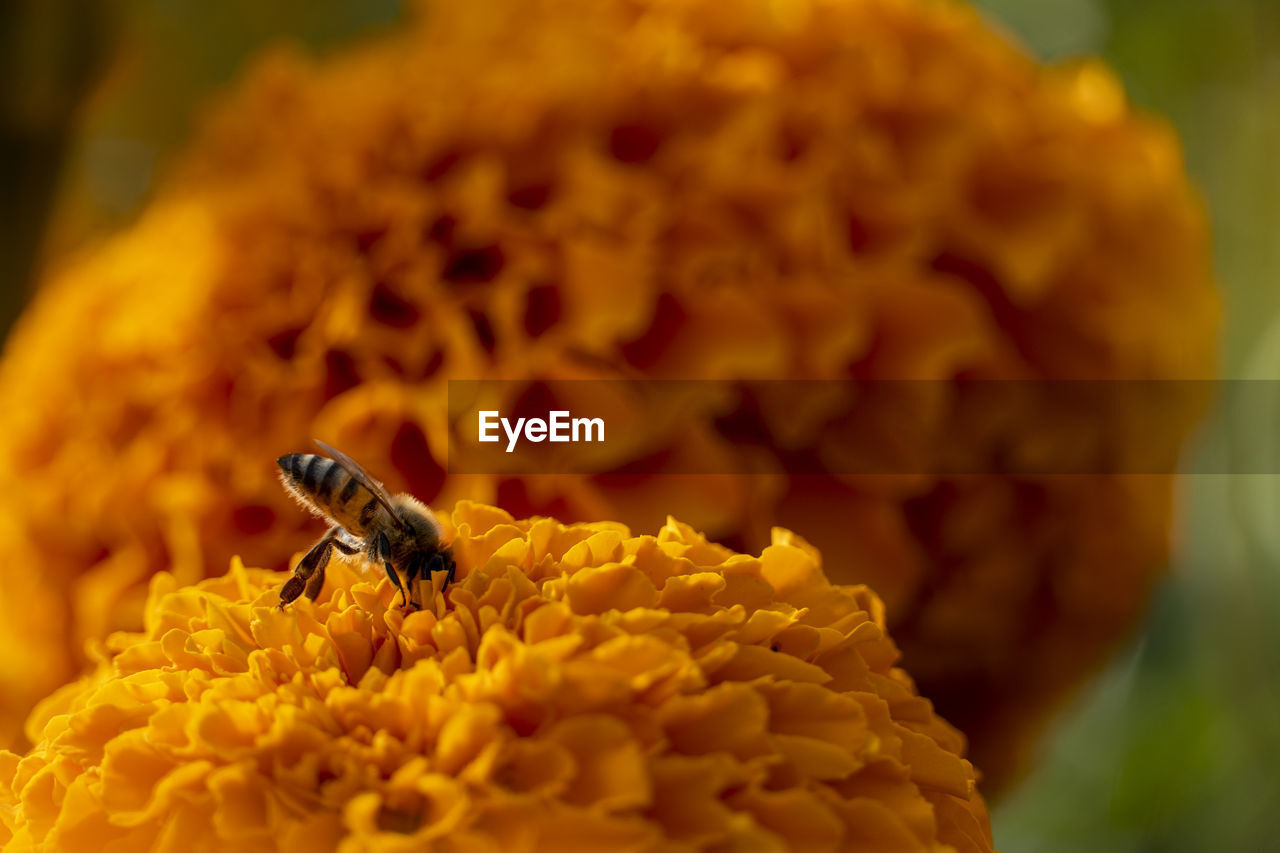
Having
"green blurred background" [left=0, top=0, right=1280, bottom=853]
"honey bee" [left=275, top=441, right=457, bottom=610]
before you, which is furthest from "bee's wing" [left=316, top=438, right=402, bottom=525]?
"green blurred background" [left=0, top=0, right=1280, bottom=853]

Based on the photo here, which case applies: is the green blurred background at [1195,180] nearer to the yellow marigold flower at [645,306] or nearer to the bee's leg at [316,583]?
the yellow marigold flower at [645,306]

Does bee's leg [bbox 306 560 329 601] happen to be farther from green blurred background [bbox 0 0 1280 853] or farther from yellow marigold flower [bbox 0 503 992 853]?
green blurred background [bbox 0 0 1280 853]

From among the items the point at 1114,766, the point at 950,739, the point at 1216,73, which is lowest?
the point at 1114,766

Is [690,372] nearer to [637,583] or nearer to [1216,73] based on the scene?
[637,583]

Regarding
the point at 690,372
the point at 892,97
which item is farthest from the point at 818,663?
the point at 892,97

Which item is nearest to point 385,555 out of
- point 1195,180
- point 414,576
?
point 414,576

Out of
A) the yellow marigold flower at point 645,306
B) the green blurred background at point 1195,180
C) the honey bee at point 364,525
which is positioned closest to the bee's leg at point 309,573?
the honey bee at point 364,525
